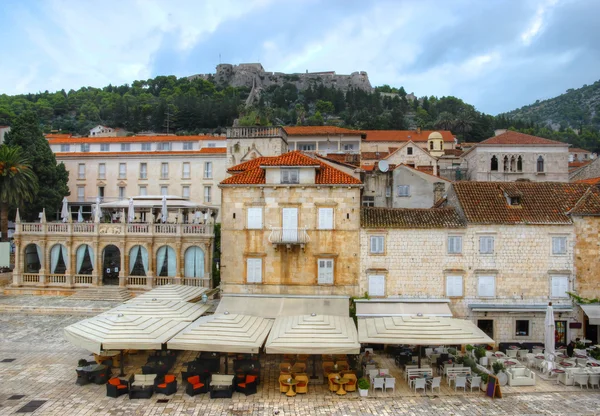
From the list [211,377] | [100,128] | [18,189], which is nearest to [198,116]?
[100,128]

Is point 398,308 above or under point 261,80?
under

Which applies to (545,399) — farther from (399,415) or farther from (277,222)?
(277,222)

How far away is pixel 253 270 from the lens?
26.2 meters

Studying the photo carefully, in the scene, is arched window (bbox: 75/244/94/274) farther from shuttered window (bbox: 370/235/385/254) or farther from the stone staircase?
shuttered window (bbox: 370/235/385/254)

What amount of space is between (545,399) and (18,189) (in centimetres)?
4017

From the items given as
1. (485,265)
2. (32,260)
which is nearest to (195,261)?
(32,260)

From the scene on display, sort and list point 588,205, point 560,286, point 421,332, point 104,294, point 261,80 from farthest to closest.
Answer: point 261,80 → point 104,294 → point 588,205 → point 560,286 → point 421,332

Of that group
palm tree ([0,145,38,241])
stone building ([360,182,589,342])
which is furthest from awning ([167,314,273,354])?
palm tree ([0,145,38,241])

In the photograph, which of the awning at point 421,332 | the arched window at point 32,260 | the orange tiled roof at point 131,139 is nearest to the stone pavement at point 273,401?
the awning at point 421,332

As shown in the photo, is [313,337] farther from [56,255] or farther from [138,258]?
[56,255]

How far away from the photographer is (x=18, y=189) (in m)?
38.6

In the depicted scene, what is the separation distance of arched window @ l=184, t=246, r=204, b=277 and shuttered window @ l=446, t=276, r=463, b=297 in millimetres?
16741

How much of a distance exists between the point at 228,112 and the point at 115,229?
7825 cm

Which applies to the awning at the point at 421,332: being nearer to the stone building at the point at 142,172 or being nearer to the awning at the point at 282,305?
the awning at the point at 282,305
